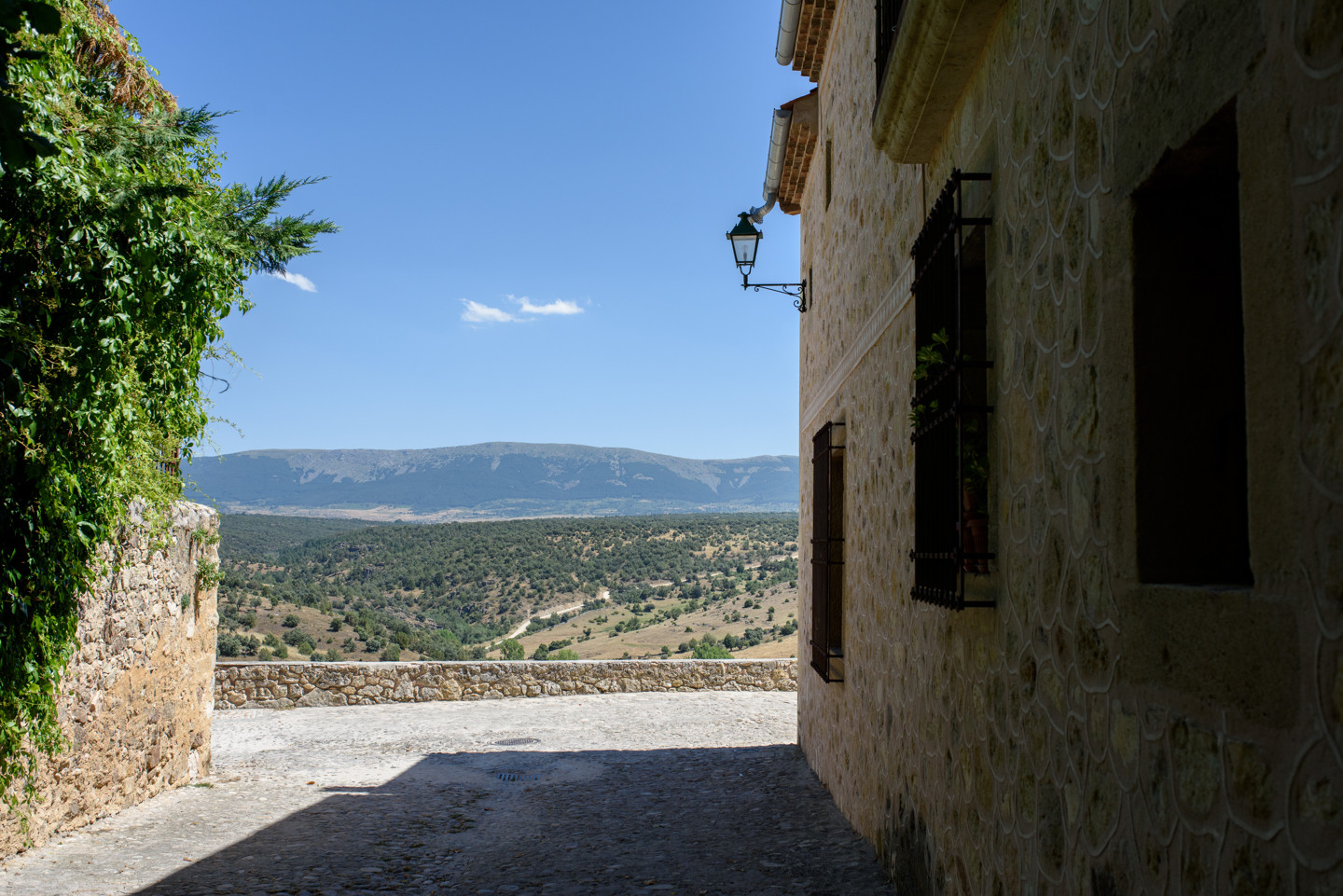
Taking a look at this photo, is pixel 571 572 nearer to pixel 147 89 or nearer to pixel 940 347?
pixel 147 89

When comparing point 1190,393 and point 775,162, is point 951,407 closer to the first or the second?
point 1190,393

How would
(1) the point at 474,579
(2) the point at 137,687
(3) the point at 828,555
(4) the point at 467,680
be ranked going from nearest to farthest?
(2) the point at 137,687, (3) the point at 828,555, (4) the point at 467,680, (1) the point at 474,579

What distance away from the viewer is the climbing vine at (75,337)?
5492 mm

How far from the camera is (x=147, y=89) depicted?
7984 millimetres

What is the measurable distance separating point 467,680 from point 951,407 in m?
13.9

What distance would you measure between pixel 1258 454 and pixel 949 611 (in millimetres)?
2386

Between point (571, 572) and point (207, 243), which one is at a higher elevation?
point (207, 243)

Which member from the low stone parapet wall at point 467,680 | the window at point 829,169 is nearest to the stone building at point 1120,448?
the window at point 829,169

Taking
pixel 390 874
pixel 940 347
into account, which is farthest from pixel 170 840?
pixel 940 347

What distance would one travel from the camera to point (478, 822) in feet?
25.1

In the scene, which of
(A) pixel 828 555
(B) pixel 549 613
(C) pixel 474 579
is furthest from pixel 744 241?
(C) pixel 474 579

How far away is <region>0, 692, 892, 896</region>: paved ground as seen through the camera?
564 cm

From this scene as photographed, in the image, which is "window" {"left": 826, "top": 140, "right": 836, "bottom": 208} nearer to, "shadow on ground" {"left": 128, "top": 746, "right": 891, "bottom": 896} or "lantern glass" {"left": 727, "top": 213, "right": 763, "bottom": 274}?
"lantern glass" {"left": 727, "top": 213, "right": 763, "bottom": 274}

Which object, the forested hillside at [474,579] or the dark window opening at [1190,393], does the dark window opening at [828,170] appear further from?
the forested hillside at [474,579]
